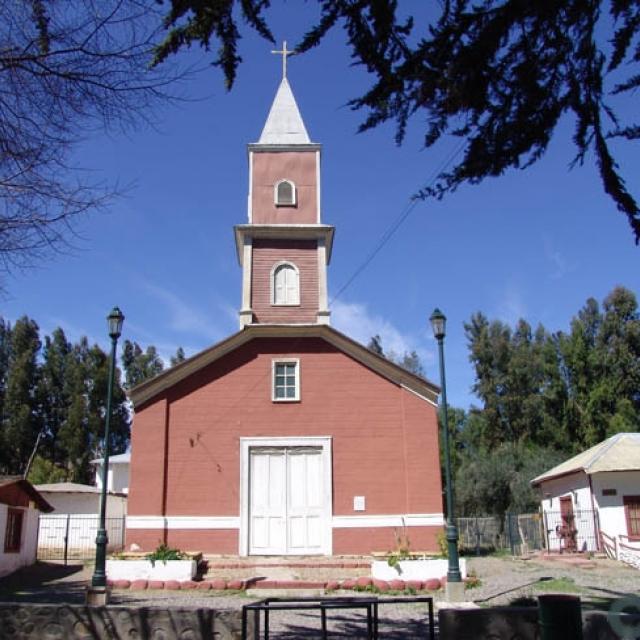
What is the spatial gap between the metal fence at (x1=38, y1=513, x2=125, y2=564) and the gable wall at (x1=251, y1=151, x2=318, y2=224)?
1571 centimetres

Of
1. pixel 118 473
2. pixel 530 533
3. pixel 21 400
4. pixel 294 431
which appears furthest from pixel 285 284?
pixel 21 400

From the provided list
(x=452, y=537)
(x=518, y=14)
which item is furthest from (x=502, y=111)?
(x=452, y=537)

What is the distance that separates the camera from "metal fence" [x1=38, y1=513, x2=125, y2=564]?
30.7 metres

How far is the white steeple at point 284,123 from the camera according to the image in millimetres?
24528

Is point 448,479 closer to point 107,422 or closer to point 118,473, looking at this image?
point 107,422

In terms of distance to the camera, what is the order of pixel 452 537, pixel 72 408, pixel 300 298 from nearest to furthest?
pixel 452 537, pixel 300 298, pixel 72 408

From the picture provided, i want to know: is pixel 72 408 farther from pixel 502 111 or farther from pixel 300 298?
pixel 502 111

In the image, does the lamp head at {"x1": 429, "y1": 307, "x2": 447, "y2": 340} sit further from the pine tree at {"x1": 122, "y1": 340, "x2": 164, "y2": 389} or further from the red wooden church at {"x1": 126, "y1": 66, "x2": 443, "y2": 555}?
the pine tree at {"x1": 122, "y1": 340, "x2": 164, "y2": 389}

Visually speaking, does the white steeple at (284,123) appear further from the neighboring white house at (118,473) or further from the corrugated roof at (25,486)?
the neighboring white house at (118,473)

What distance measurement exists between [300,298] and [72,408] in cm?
3571

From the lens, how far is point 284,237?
76.0 feet

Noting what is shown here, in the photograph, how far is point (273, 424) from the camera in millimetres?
19906

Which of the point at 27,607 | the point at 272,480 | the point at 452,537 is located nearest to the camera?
the point at 27,607

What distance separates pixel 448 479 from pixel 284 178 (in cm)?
1288
